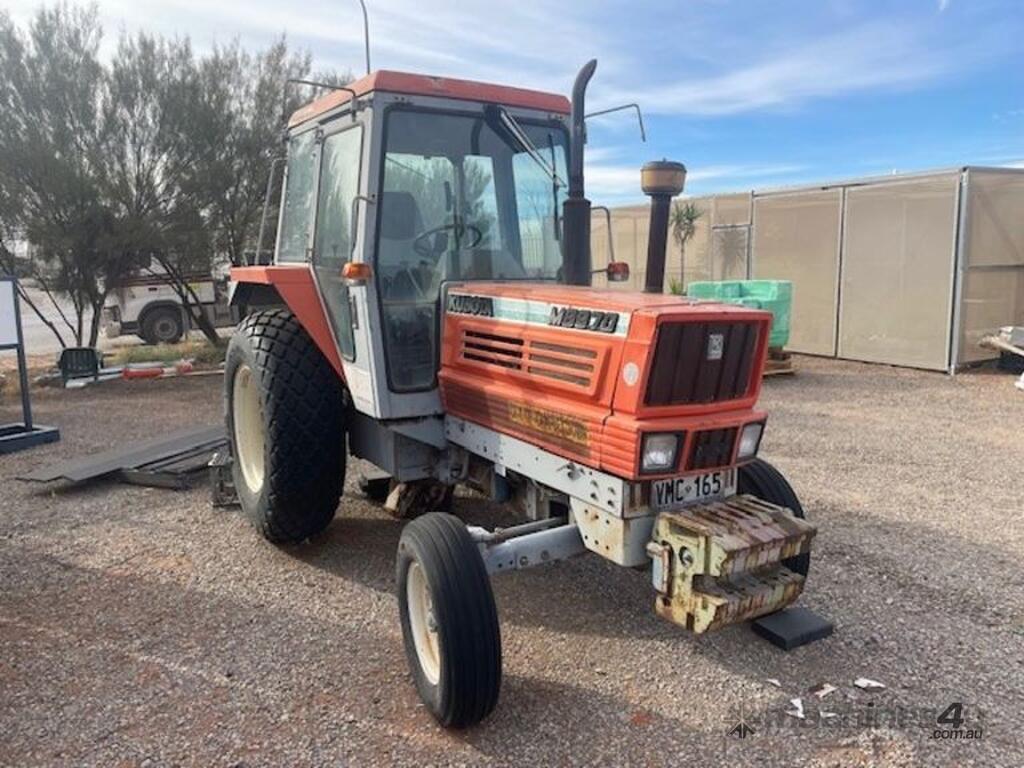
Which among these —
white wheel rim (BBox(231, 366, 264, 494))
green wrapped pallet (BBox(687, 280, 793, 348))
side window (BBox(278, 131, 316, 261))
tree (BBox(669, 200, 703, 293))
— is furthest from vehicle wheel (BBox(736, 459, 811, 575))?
tree (BBox(669, 200, 703, 293))

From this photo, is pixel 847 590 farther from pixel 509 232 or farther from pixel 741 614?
pixel 509 232

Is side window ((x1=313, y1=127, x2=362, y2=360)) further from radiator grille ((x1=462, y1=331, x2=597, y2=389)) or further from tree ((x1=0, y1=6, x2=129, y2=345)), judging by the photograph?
tree ((x1=0, y1=6, x2=129, y2=345))

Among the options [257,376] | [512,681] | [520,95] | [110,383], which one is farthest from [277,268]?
[110,383]

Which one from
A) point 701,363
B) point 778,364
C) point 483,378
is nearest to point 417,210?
point 483,378

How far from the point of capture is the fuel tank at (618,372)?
2.84 meters

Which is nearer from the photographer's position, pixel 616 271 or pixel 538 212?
pixel 538 212

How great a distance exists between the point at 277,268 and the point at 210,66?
29.8ft

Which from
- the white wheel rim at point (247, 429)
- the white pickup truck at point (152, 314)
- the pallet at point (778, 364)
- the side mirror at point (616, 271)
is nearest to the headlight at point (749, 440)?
the side mirror at point (616, 271)

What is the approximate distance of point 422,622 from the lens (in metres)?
3.19

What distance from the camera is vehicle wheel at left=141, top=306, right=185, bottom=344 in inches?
588

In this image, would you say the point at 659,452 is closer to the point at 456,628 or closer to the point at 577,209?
the point at 456,628

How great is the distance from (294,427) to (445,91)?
184cm

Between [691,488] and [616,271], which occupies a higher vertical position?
[616,271]

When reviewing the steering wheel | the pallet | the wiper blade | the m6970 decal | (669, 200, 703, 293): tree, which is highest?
(669, 200, 703, 293): tree
